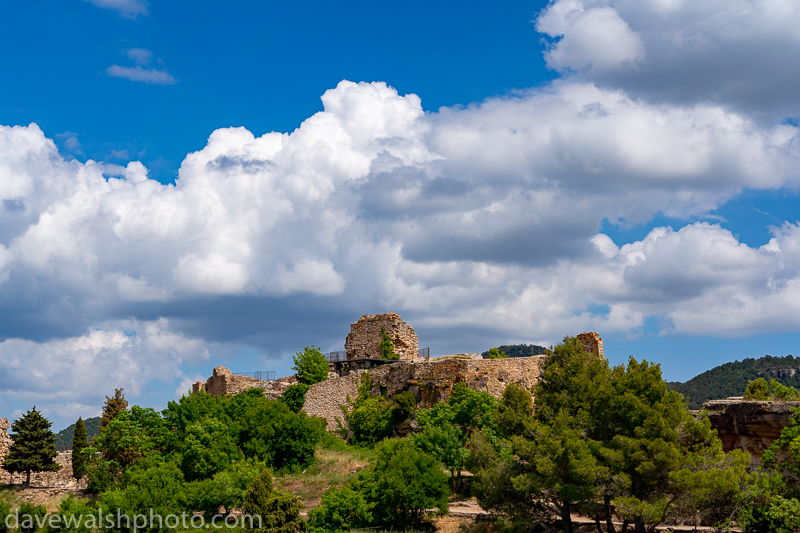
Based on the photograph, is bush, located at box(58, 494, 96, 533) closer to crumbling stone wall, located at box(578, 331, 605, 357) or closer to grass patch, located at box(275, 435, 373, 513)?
grass patch, located at box(275, 435, 373, 513)

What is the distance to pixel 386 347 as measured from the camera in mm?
45688

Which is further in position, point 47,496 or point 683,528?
point 47,496

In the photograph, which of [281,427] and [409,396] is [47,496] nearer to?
[281,427]

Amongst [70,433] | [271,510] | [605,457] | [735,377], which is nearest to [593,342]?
[605,457]

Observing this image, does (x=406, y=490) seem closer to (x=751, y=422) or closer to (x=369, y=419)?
(x=369, y=419)

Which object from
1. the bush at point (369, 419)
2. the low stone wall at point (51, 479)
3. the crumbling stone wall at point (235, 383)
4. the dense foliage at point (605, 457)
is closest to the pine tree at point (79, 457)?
the low stone wall at point (51, 479)

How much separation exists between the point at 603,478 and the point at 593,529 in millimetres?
3602

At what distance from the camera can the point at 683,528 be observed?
79.7 feet

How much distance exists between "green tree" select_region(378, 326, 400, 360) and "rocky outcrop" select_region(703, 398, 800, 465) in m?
21.3

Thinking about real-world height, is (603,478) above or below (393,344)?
below

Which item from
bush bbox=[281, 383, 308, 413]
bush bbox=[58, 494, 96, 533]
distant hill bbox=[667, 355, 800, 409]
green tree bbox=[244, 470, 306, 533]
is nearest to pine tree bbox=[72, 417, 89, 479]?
bush bbox=[58, 494, 96, 533]

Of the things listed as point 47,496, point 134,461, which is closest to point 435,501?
point 134,461

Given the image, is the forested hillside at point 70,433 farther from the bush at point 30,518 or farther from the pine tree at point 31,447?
the bush at point 30,518

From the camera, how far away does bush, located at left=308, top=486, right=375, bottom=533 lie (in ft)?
86.6
